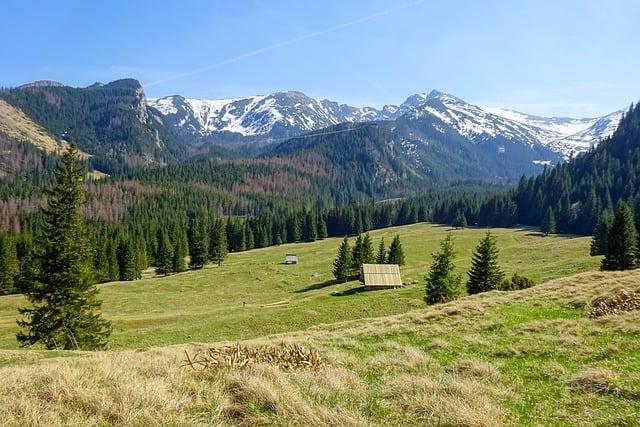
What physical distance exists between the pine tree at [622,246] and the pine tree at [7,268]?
106 m

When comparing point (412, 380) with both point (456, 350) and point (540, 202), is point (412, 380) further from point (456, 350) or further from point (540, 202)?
point (540, 202)

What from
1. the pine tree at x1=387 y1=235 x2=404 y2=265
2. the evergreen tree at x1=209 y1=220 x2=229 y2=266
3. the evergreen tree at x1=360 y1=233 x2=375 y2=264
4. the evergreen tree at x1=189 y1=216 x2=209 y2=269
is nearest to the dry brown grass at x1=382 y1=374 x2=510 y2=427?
the evergreen tree at x1=360 y1=233 x2=375 y2=264

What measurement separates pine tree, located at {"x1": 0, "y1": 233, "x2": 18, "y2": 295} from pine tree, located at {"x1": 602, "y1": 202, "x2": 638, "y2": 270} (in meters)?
106

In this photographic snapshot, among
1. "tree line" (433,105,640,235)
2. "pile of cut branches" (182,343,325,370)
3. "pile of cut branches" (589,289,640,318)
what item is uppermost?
"tree line" (433,105,640,235)

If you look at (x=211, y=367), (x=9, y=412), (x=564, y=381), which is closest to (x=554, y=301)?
(x=564, y=381)

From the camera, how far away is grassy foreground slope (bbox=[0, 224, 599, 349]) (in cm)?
4859

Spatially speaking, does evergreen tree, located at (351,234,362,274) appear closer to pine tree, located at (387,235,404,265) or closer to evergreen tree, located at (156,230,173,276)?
pine tree, located at (387,235,404,265)

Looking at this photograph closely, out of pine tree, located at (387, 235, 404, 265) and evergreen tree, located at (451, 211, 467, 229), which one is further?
evergreen tree, located at (451, 211, 467, 229)

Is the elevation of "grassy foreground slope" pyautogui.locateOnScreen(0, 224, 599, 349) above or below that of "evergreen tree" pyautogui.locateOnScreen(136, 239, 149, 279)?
below

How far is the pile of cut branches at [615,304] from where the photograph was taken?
1943cm

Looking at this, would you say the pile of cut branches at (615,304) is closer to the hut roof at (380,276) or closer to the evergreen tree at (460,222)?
the hut roof at (380,276)

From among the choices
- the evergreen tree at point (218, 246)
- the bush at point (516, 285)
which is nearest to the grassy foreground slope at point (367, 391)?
the bush at point (516, 285)

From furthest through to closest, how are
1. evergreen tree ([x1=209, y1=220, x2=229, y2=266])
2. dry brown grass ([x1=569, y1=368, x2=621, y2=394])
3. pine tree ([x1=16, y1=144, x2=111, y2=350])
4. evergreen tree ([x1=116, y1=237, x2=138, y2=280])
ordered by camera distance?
1. evergreen tree ([x1=209, y1=220, x2=229, y2=266])
2. evergreen tree ([x1=116, y1=237, x2=138, y2=280])
3. pine tree ([x1=16, y1=144, x2=111, y2=350])
4. dry brown grass ([x1=569, y1=368, x2=621, y2=394])

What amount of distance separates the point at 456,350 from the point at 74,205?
29940 mm
